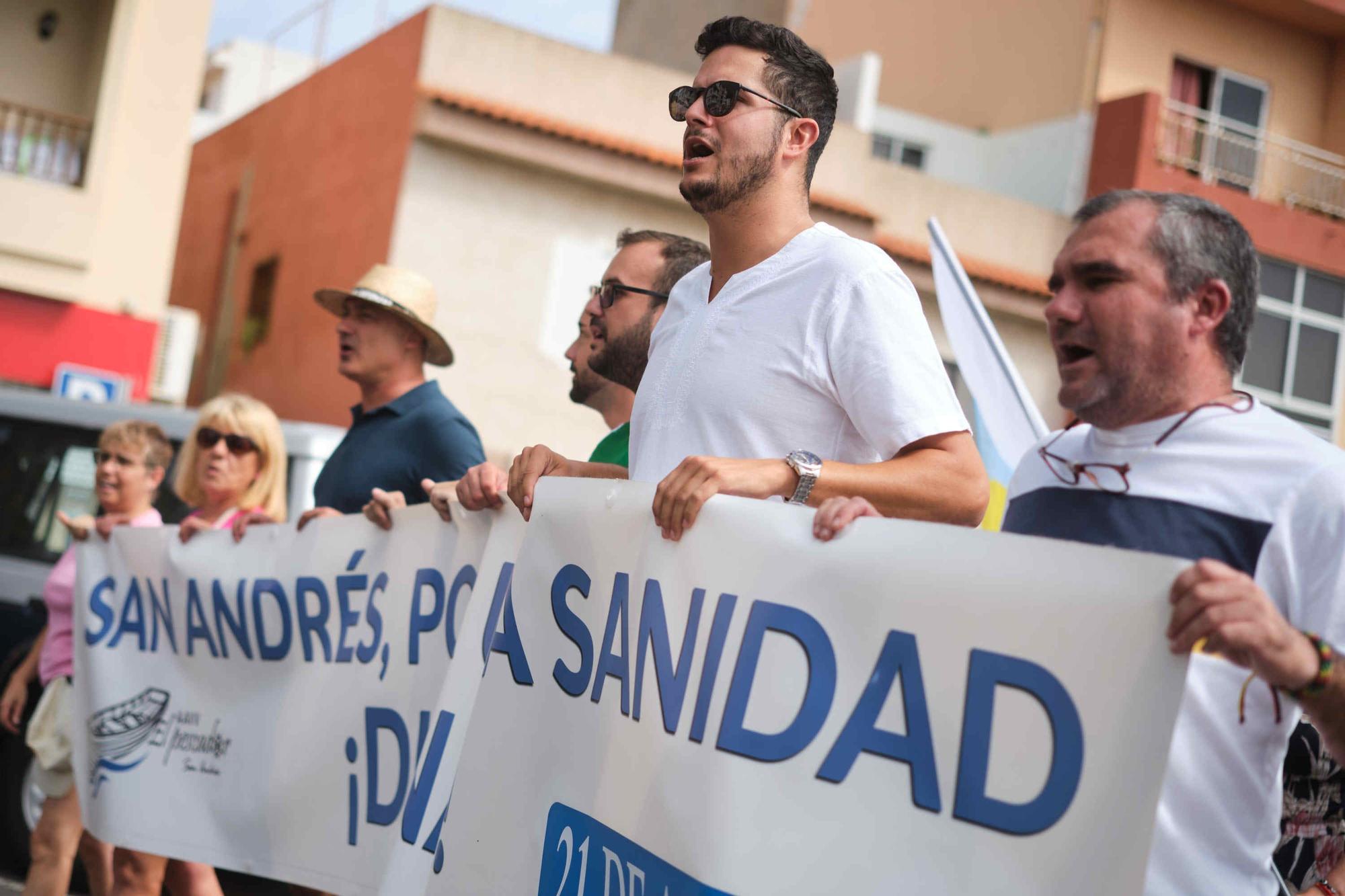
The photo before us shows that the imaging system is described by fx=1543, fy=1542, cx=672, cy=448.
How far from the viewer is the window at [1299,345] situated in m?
19.7

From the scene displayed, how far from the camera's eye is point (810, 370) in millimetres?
2479

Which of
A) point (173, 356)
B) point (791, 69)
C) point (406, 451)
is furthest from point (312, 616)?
point (173, 356)

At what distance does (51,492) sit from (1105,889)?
5747 millimetres

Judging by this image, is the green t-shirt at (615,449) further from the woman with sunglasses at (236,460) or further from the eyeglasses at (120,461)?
the eyeglasses at (120,461)

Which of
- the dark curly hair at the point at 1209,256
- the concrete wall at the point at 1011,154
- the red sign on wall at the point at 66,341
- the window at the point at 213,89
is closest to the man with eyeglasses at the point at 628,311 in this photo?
the dark curly hair at the point at 1209,256

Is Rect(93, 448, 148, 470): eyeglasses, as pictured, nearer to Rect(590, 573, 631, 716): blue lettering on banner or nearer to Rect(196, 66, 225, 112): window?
Rect(590, 573, 631, 716): blue lettering on banner

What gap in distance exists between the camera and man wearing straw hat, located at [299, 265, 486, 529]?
405 centimetres

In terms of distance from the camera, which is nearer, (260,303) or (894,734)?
(894,734)

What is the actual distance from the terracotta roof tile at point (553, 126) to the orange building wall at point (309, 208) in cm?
57

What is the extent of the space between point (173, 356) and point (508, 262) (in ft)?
13.2

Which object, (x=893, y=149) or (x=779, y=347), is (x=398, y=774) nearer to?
(x=779, y=347)

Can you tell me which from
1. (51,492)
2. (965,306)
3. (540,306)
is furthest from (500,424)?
(965,306)

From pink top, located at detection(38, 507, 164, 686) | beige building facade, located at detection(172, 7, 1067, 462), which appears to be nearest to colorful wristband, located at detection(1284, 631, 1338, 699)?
pink top, located at detection(38, 507, 164, 686)

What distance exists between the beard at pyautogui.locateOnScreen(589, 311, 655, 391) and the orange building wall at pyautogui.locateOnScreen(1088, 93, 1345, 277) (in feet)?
53.9
